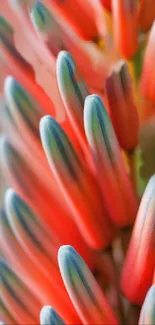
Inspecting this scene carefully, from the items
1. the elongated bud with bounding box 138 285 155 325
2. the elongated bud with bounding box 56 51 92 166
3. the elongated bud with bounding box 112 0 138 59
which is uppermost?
the elongated bud with bounding box 112 0 138 59

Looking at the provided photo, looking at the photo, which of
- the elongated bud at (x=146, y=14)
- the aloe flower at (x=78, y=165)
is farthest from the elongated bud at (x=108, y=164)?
the elongated bud at (x=146, y=14)

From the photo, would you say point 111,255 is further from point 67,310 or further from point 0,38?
point 0,38

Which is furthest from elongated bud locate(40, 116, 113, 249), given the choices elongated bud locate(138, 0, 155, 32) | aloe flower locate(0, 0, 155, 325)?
elongated bud locate(138, 0, 155, 32)

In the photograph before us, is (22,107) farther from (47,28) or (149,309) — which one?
(149,309)

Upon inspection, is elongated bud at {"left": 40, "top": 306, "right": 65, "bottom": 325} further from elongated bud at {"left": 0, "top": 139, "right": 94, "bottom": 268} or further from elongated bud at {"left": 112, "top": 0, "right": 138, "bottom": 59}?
elongated bud at {"left": 112, "top": 0, "right": 138, "bottom": 59}

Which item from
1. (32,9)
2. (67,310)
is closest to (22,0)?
(32,9)

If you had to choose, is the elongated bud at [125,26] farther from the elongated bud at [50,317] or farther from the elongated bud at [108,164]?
the elongated bud at [50,317]

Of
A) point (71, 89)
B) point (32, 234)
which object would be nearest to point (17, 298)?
point (32, 234)
